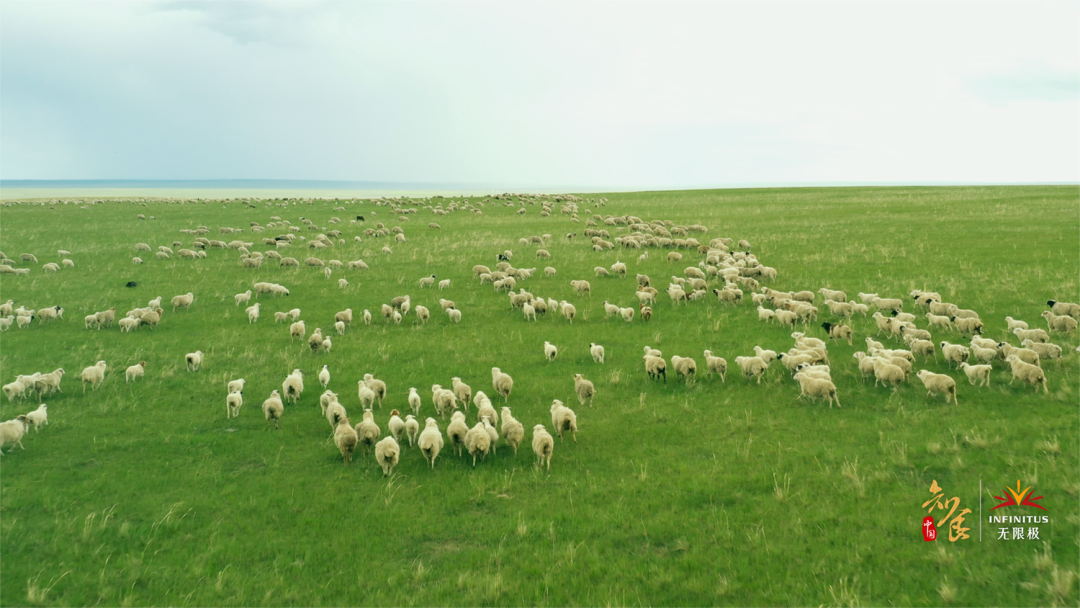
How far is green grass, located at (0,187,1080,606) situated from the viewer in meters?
7.93

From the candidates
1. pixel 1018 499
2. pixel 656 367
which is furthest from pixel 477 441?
pixel 1018 499

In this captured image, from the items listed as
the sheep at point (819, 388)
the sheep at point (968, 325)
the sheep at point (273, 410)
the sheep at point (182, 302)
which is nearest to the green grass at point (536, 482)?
the sheep at point (273, 410)

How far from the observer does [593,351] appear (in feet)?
57.2

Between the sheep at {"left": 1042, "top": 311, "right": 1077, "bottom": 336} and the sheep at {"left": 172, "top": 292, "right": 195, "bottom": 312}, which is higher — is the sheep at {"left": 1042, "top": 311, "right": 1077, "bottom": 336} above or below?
above

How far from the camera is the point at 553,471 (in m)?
11.2

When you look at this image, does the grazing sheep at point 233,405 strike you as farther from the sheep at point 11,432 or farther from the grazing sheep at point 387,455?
the grazing sheep at point 387,455

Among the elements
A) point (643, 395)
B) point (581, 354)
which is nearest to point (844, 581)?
point (643, 395)

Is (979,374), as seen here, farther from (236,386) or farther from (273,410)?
(236,386)

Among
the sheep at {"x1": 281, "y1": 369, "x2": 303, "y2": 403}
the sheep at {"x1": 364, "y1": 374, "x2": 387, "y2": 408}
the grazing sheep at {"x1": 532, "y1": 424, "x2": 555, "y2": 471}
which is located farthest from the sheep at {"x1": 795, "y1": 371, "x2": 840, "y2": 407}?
the sheep at {"x1": 281, "y1": 369, "x2": 303, "y2": 403}

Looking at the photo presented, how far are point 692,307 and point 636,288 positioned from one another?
410cm

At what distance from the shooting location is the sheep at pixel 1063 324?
17438 mm

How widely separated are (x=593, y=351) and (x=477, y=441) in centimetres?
680

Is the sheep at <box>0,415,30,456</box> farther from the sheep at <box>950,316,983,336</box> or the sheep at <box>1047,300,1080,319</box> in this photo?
the sheep at <box>1047,300,1080,319</box>

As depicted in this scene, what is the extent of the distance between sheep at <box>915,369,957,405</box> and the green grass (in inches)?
17.2
